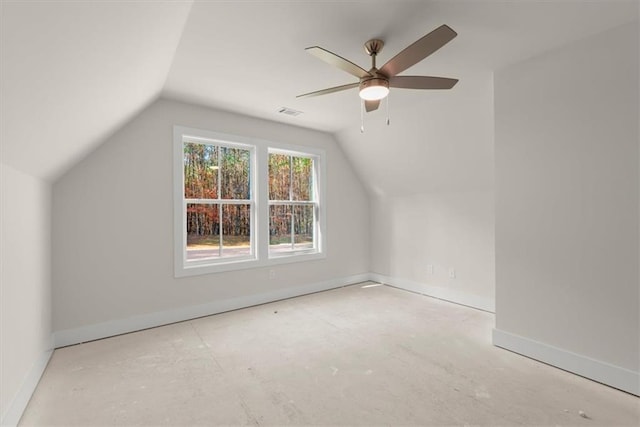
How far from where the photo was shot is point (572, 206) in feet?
7.89

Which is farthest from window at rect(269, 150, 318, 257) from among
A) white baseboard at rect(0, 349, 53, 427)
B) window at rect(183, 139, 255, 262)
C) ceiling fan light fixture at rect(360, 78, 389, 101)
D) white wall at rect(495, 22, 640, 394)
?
white wall at rect(495, 22, 640, 394)

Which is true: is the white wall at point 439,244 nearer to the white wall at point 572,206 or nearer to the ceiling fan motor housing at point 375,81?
the white wall at point 572,206

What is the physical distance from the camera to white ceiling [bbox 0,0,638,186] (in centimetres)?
125

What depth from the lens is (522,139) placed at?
268 cm

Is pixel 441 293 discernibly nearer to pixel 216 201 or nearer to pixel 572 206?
pixel 572 206

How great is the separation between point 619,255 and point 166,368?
139 inches

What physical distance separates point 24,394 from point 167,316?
1504 millimetres

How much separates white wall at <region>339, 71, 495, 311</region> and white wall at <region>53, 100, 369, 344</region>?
6.16ft

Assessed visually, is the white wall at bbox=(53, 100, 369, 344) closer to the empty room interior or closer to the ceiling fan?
the empty room interior

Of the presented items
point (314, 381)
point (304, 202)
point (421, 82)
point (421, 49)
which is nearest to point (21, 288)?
point (314, 381)

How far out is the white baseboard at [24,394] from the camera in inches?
68.9

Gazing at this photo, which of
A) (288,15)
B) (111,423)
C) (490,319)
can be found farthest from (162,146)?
(490,319)

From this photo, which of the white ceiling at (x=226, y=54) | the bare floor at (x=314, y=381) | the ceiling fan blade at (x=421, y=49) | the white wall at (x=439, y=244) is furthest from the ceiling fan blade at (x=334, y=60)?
the white wall at (x=439, y=244)

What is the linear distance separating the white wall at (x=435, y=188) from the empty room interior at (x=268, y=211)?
1.6 inches
